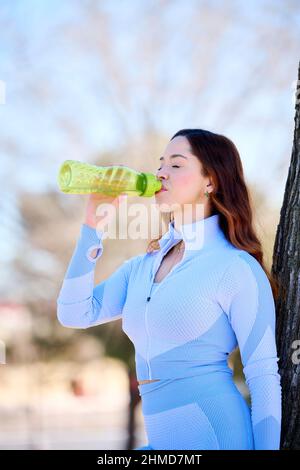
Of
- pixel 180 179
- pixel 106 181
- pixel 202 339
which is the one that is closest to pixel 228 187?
pixel 180 179

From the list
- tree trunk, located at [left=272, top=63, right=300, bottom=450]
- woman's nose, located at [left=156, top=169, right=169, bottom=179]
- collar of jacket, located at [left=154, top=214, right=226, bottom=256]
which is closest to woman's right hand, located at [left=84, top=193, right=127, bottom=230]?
woman's nose, located at [left=156, top=169, right=169, bottom=179]

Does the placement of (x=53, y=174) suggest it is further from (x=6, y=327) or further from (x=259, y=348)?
(x=259, y=348)

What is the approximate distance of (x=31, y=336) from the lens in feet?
25.1

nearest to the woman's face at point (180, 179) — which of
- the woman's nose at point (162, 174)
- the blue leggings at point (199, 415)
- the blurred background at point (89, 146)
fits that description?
the woman's nose at point (162, 174)

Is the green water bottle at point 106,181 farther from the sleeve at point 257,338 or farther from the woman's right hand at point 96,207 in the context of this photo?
the sleeve at point 257,338

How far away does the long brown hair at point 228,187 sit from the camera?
190cm

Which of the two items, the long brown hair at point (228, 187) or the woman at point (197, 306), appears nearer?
the woman at point (197, 306)

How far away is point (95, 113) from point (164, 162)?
6.10 meters

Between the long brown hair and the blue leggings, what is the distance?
38 centimetres

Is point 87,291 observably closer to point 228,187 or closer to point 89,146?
point 228,187

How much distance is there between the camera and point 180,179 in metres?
1.87
